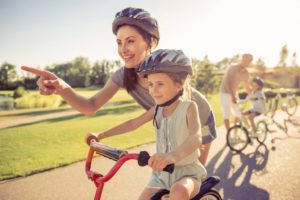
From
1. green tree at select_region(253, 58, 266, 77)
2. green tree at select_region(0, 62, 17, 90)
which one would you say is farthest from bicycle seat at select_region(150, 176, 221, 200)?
green tree at select_region(0, 62, 17, 90)

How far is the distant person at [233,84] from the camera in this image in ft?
26.7

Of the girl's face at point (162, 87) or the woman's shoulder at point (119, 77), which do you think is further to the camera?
the woman's shoulder at point (119, 77)

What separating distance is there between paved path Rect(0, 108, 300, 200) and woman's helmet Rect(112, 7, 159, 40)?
288 centimetres

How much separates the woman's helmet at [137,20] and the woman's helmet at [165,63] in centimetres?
44

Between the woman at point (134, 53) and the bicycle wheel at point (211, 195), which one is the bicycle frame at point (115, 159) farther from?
the bicycle wheel at point (211, 195)

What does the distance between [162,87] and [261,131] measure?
6872 millimetres

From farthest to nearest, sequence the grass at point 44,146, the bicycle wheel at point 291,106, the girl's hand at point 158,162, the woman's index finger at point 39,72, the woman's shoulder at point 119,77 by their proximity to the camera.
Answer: the bicycle wheel at point 291,106 < the grass at point 44,146 < the woman's shoulder at point 119,77 < the woman's index finger at point 39,72 < the girl's hand at point 158,162

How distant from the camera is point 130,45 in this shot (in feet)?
9.78

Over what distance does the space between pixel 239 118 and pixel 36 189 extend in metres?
5.43

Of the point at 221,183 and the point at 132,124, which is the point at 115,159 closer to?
the point at 132,124

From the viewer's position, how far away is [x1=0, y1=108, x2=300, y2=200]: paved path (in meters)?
4.89

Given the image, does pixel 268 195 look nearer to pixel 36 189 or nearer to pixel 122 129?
pixel 122 129

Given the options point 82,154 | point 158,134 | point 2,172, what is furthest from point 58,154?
point 158,134

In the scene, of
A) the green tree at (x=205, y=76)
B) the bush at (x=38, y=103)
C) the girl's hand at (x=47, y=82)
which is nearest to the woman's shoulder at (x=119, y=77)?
the girl's hand at (x=47, y=82)
